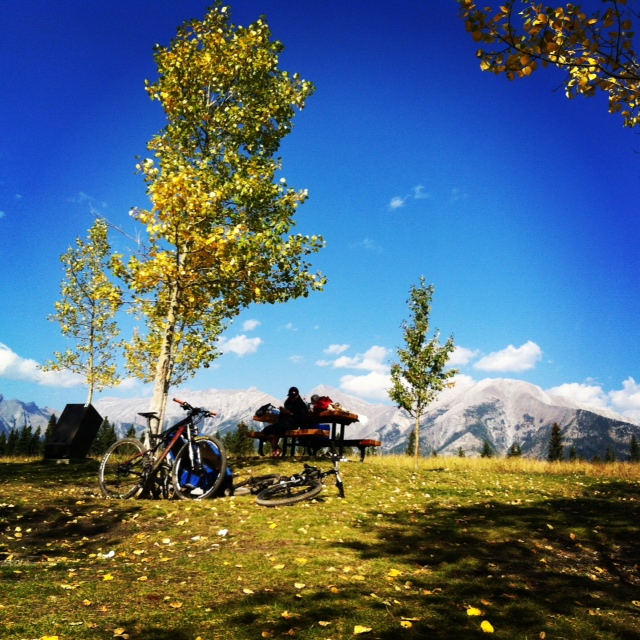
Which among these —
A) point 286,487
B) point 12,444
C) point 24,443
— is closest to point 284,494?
point 286,487

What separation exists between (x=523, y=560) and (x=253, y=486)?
5.78 m

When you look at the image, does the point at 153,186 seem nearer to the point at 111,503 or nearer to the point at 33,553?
the point at 111,503

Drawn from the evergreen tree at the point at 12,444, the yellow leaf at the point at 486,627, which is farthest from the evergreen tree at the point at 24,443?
the yellow leaf at the point at 486,627

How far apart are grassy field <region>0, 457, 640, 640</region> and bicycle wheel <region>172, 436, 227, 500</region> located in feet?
1.11

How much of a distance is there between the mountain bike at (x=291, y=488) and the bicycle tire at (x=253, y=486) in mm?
181

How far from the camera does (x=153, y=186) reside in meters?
12.4

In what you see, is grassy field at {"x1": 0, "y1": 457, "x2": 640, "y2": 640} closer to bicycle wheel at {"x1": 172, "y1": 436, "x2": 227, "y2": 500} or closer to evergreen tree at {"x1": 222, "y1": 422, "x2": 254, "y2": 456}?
bicycle wheel at {"x1": 172, "y1": 436, "x2": 227, "y2": 500}

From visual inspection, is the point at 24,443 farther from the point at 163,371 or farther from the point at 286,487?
the point at 286,487

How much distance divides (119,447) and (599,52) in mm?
11722

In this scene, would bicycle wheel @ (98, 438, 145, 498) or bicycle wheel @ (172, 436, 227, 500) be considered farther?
bicycle wheel @ (98, 438, 145, 498)

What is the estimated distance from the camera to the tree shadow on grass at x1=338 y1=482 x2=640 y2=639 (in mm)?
4441

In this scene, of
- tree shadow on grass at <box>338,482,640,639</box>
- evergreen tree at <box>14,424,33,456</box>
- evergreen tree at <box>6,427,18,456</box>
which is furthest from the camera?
evergreen tree at <box>6,427,18,456</box>

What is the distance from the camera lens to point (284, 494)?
9.85 m

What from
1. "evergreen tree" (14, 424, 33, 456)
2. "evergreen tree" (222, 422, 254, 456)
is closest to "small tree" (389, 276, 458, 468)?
"evergreen tree" (222, 422, 254, 456)
